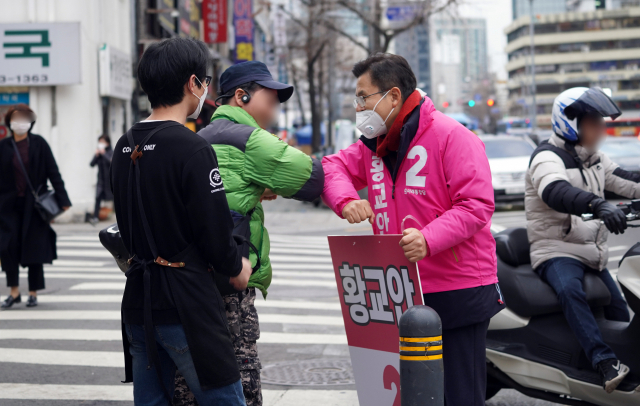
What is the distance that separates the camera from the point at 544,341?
14.4 feet

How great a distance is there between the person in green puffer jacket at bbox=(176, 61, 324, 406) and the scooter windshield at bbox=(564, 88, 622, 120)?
164cm

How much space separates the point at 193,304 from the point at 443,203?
3.87 ft

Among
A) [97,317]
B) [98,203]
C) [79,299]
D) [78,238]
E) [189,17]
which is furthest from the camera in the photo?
[189,17]

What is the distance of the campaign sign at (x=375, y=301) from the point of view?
10.9 feet

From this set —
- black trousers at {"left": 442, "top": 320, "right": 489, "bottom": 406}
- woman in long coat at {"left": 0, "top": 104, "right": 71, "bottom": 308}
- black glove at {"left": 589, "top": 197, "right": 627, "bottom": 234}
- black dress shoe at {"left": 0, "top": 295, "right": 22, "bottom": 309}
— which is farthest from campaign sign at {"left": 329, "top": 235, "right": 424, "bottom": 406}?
black dress shoe at {"left": 0, "top": 295, "right": 22, "bottom": 309}

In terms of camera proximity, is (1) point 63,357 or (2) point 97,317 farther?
(2) point 97,317

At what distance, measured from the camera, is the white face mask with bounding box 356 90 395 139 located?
11.3ft

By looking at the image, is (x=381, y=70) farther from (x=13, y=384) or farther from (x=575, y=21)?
(x=575, y=21)

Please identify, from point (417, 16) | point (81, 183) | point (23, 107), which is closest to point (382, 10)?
point (417, 16)

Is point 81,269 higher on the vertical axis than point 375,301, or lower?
lower

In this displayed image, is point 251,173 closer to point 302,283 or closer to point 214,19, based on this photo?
point 302,283

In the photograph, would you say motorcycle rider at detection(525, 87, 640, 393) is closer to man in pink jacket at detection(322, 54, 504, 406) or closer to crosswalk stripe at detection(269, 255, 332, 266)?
man in pink jacket at detection(322, 54, 504, 406)

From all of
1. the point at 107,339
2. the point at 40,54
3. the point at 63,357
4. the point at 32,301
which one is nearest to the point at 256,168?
the point at 63,357

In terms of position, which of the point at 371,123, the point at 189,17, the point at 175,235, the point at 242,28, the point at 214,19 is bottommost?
the point at 175,235
